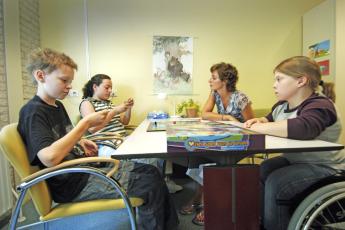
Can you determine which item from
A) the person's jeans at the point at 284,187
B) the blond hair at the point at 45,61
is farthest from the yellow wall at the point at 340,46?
the blond hair at the point at 45,61

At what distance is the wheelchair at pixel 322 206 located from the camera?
37.4 inches

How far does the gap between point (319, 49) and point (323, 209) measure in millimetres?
2394

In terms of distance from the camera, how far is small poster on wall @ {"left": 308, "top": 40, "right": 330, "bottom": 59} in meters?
2.65

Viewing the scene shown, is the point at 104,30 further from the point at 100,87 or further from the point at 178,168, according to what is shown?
the point at 178,168

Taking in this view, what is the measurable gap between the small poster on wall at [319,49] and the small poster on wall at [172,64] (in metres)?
1.45

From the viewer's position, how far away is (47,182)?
3.59 ft

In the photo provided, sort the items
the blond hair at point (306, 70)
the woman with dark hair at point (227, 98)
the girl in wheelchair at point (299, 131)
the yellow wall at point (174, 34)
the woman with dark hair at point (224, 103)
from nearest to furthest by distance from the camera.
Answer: the girl in wheelchair at point (299, 131), the blond hair at point (306, 70), the woman with dark hair at point (224, 103), the woman with dark hair at point (227, 98), the yellow wall at point (174, 34)

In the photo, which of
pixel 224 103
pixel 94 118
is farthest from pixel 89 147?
pixel 224 103

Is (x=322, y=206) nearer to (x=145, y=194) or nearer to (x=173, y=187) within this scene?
(x=145, y=194)

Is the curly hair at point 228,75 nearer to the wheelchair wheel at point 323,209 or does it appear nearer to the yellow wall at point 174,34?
the yellow wall at point 174,34

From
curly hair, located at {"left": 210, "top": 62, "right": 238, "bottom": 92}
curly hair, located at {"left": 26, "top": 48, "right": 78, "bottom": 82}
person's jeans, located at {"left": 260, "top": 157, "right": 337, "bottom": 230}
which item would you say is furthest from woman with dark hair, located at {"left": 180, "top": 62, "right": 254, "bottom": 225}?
curly hair, located at {"left": 26, "top": 48, "right": 78, "bottom": 82}

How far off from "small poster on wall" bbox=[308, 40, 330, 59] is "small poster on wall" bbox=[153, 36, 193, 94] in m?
1.45

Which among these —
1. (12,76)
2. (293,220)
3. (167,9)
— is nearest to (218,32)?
(167,9)

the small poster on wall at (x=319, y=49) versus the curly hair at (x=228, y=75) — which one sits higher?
the small poster on wall at (x=319, y=49)
